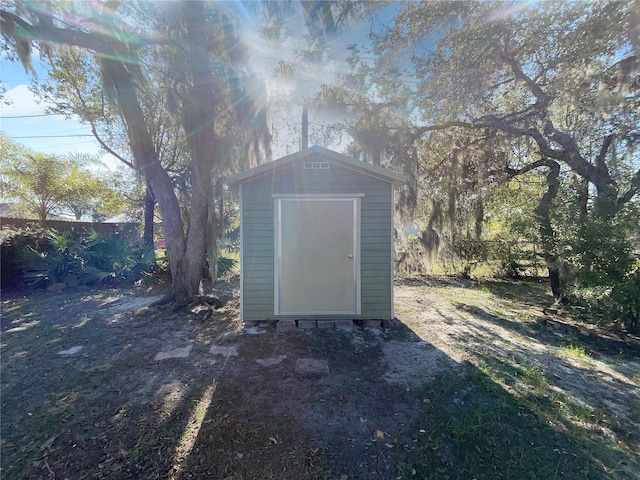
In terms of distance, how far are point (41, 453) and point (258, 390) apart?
1406 millimetres

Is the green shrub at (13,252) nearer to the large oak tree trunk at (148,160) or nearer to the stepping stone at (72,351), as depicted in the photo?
the large oak tree trunk at (148,160)

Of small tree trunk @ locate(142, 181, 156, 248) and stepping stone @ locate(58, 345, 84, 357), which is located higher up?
small tree trunk @ locate(142, 181, 156, 248)

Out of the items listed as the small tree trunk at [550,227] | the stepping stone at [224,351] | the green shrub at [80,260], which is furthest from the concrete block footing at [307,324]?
the green shrub at [80,260]

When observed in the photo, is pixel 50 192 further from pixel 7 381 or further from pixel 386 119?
pixel 386 119

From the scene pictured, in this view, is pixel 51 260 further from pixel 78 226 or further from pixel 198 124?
pixel 198 124

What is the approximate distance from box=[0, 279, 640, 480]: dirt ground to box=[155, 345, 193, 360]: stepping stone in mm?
30

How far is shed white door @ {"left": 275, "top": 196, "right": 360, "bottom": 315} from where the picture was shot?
13.4ft

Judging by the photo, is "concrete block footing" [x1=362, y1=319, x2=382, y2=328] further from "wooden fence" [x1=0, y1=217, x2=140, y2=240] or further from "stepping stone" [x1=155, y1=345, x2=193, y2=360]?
"wooden fence" [x1=0, y1=217, x2=140, y2=240]

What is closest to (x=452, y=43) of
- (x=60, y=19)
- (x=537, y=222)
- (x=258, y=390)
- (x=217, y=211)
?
(x=537, y=222)

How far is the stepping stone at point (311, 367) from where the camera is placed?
2.82 metres

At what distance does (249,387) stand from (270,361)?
540 millimetres

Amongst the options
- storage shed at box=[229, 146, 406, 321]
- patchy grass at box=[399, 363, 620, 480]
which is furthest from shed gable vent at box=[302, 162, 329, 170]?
patchy grass at box=[399, 363, 620, 480]

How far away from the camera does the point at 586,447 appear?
1.94 meters

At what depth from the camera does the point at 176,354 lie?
3.29 m
